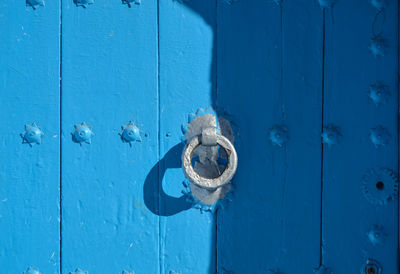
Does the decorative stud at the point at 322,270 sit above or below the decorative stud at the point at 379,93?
below

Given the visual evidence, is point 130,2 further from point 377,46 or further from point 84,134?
point 377,46

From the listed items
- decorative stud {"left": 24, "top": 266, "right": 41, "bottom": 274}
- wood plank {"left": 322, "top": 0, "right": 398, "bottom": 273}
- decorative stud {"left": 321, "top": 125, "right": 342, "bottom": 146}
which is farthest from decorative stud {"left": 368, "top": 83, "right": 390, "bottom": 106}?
decorative stud {"left": 24, "top": 266, "right": 41, "bottom": 274}

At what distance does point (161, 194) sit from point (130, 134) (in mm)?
176

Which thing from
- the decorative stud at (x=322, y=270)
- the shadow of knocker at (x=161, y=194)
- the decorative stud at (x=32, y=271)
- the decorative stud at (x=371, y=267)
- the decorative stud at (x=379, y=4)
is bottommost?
the decorative stud at (x=32, y=271)

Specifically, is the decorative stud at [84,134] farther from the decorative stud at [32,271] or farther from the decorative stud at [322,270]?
the decorative stud at [322,270]

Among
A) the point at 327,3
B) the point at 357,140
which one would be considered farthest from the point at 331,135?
the point at 327,3

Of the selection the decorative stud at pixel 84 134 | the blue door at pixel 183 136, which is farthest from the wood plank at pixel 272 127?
the decorative stud at pixel 84 134

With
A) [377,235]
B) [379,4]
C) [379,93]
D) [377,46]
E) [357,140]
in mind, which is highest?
[379,4]

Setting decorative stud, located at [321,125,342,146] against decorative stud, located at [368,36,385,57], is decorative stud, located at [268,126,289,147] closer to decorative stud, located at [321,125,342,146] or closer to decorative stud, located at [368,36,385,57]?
decorative stud, located at [321,125,342,146]

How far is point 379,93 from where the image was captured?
94 cm

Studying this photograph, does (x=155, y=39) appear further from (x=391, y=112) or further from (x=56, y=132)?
(x=391, y=112)

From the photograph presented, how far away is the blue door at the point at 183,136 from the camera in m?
0.96

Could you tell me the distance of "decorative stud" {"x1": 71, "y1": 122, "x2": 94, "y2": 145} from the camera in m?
1.00

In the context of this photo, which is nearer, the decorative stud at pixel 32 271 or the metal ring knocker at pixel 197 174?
the metal ring knocker at pixel 197 174
